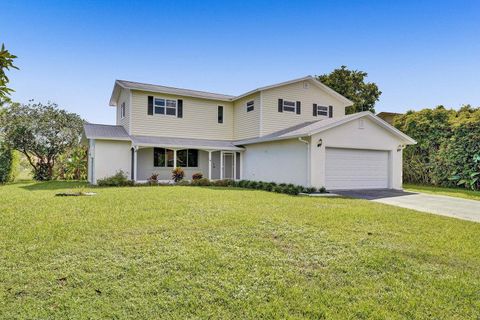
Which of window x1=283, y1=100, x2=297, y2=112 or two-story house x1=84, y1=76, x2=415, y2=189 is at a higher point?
window x1=283, y1=100, x2=297, y2=112

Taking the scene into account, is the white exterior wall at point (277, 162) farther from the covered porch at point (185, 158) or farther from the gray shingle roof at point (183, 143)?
the gray shingle roof at point (183, 143)

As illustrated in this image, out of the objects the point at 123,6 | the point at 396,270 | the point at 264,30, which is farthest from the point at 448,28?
the point at 123,6

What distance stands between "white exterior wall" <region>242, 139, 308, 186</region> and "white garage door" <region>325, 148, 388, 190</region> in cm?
128

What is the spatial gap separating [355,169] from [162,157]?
11648 mm

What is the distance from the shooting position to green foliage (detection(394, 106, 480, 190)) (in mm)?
15781

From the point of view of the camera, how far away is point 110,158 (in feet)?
55.2

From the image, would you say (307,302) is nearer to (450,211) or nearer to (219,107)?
(450,211)

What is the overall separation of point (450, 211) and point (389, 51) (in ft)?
34.7

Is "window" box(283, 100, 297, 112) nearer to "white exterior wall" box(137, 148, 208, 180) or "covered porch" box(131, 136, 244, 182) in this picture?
"covered porch" box(131, 136, 244, 182)

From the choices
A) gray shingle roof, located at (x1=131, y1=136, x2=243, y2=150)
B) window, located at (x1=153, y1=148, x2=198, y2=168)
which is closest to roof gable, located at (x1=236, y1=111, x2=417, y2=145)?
gray shingle roof, located at (x1=131, y1=136, x2=243, y2=150)

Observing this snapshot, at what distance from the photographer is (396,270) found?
443cm

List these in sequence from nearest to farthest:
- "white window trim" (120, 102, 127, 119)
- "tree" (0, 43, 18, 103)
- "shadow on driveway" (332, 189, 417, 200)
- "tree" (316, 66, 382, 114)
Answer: "tree" (0, 43, 18, 103)
"shadow on driveway" (332, 189, 417, 200)
"white window trim" (120, 102, 127, 119)
"tree" (316, 66, 382, 114)

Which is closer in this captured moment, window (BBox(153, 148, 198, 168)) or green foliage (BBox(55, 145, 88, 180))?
window (BBox(153, 148, 198, 168))

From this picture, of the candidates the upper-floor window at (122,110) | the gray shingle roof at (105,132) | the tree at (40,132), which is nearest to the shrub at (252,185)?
the gray shingle roof at (105,132)
